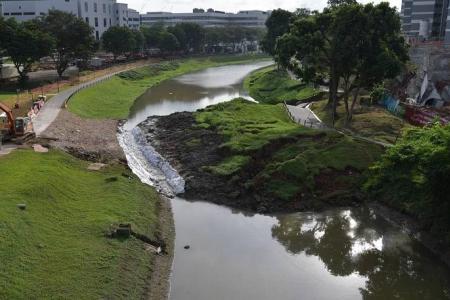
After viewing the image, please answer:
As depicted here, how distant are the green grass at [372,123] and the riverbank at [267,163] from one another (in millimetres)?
5591

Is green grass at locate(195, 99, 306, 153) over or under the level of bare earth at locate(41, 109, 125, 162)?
over

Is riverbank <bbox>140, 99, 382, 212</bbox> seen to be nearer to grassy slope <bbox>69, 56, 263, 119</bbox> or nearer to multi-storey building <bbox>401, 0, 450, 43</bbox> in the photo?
grassy slope <bbox>69, 56, 263, 119</bbox>

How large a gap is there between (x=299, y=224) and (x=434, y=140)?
11.6 metres

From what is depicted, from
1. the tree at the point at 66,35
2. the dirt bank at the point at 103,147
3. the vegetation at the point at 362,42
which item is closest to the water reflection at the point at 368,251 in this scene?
the dirt bank at the point at 103,147

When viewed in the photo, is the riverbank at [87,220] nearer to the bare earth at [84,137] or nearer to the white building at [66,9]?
the bare earth at [84,137]

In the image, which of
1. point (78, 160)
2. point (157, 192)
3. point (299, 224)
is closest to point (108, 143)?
point (78, 160)

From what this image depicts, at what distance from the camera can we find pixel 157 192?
134 feet

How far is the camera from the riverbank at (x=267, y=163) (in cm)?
3978

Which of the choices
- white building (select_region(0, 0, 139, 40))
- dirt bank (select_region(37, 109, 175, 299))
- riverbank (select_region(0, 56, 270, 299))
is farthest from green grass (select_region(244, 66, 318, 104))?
white building (select_region(0, 0, 139, 40))

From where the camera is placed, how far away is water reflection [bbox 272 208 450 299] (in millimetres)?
28500

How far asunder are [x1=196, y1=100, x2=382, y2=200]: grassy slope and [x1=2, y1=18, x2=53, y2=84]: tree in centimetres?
4117

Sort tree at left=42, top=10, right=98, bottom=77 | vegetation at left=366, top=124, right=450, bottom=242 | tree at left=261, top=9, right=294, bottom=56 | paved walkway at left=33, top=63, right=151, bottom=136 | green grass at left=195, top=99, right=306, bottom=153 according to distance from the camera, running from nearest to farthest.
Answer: vegetation at left=366, top=124, right=450, bottom=242 < green grass at left=195, top=99, right=306, bottom=153 < paved walkway at left=33, top=63, right=151, bottom=136 < tree at left=42, top=10, right=98, bottom=77 < tree at left=261, top=9, right=294, bottom=56

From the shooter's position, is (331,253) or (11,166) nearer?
(331,253)

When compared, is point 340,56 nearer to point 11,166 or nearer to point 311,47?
point 311,47
